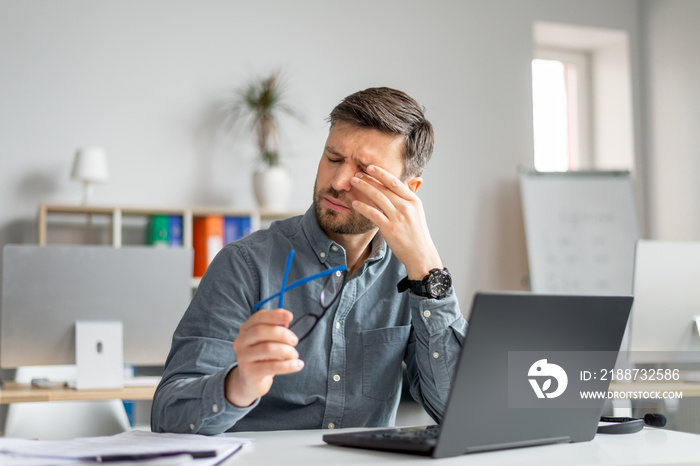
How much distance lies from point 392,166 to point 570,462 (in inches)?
30.1

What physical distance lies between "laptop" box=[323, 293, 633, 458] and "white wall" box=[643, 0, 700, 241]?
10.6ft

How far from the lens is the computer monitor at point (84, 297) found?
79.9 inches

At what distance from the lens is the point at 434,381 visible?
4.24ft

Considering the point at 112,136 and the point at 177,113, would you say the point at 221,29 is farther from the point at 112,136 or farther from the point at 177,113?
the point at 112,136

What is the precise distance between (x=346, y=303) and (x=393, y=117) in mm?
395

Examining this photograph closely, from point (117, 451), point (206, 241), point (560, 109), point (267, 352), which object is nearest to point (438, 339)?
point (267, 352)

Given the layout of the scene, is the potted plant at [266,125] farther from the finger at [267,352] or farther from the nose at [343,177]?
the finger at [267,352]

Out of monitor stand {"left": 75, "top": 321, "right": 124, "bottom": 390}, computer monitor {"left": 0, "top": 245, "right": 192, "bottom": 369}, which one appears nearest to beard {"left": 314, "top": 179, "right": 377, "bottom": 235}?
computer monitor {"left": 0, "top": 245, "right": 192, "bottom": 369}

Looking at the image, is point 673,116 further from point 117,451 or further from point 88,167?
point 117,451

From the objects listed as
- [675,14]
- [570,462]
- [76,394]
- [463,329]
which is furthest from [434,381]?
[675,14]

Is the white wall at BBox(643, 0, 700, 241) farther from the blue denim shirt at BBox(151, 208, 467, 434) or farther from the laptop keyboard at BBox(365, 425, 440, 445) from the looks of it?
the laptop keyboard at BBox(365, 425, 440, 445)

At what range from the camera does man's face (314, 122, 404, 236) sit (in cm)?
143

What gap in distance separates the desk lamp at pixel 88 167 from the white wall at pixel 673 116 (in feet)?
9.86

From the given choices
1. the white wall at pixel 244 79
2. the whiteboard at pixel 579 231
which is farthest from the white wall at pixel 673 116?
the whiteboard at pixel 579 231
